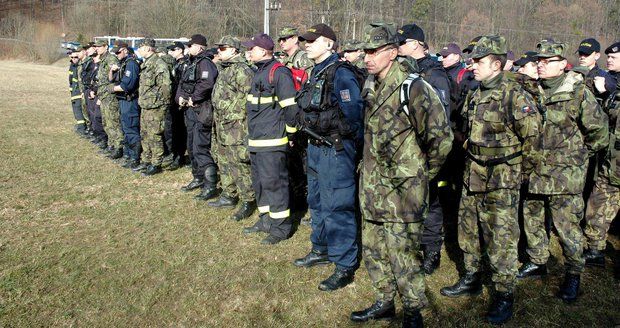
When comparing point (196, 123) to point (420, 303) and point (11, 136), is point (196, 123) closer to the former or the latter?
point (420, 303)

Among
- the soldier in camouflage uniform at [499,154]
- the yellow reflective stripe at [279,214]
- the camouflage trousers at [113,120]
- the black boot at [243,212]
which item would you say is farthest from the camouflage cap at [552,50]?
the camouflage trousers at [113,120]

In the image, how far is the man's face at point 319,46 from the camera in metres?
4.21

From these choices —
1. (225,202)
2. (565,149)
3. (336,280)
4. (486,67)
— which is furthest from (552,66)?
(225,202)

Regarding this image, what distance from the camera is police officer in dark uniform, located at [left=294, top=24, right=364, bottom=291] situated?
12.7 ft

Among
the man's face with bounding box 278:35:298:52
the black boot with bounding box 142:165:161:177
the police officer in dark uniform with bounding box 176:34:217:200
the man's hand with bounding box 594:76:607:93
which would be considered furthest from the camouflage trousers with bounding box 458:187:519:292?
the black boot with bounding box 142:165:161:177

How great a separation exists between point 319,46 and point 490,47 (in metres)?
1.50

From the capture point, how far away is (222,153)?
622 centimetres

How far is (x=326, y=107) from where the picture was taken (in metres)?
3.93

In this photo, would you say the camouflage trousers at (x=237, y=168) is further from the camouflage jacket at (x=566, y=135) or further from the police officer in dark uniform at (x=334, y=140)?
the camouflage jacket at (x=566, y=135)

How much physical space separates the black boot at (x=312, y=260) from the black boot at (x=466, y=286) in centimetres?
125

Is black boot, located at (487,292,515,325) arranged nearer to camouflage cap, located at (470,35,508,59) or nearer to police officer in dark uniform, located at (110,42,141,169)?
camouflage cap, located at (470,35,508,59)

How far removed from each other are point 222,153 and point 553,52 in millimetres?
4112

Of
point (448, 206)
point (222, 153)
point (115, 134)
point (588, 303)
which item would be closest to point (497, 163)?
point (588, 303)

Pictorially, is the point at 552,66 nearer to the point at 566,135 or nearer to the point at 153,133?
the point at 566,135
